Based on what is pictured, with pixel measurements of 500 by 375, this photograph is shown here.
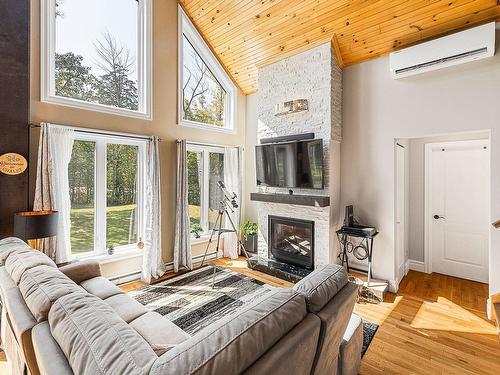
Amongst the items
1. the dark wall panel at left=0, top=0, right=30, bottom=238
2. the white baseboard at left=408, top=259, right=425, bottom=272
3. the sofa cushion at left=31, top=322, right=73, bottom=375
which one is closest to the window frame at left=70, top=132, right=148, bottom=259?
the dark wall panel at left=0, top=0, right=30, bottom=238

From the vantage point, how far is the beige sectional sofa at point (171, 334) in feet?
2.92

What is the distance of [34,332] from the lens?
1209 mm

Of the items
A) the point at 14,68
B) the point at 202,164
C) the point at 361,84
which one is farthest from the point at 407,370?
the point at 14,68

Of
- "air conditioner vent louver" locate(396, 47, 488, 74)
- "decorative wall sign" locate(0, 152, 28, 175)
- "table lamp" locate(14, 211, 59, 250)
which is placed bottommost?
"table lamp" locate(14, 211, 59, 250)

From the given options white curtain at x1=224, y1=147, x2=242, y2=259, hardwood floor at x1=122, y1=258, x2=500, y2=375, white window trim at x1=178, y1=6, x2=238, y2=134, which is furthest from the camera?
white curtain at x1=224, y1=147, x2=242, y2=259

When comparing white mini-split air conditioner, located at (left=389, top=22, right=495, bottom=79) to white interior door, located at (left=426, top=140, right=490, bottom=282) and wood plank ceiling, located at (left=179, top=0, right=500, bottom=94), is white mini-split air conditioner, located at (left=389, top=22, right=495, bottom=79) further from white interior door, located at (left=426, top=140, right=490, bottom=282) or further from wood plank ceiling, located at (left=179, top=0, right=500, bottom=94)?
white interior door, located at (left=426, top=140, right=490, bottom=282)

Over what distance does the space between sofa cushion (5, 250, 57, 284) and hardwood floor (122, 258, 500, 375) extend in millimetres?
1980

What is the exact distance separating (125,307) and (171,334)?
1.96ft

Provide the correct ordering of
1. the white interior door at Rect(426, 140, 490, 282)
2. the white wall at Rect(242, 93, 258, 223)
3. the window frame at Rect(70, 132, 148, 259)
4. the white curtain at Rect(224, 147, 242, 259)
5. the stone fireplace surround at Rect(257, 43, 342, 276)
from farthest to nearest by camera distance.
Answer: the white wall at Rect(242, 93, 258, 223), the white curtain at Rect(224, 147, 242, 259), the stone fireplace surround at Rect(257, 43, 342, 276), the white interior door at Rect(426, 140, 490, 282), the window frame at Rect(70, 132, 148, 259)

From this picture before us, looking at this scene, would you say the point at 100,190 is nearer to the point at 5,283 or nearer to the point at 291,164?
the point at 5,283

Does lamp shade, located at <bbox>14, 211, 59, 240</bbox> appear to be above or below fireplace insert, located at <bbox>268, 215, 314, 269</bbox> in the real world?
above

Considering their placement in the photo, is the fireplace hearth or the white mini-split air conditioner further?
the fireplace hearth

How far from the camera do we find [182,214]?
13.7ft

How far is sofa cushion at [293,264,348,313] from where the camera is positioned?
1347 mm
